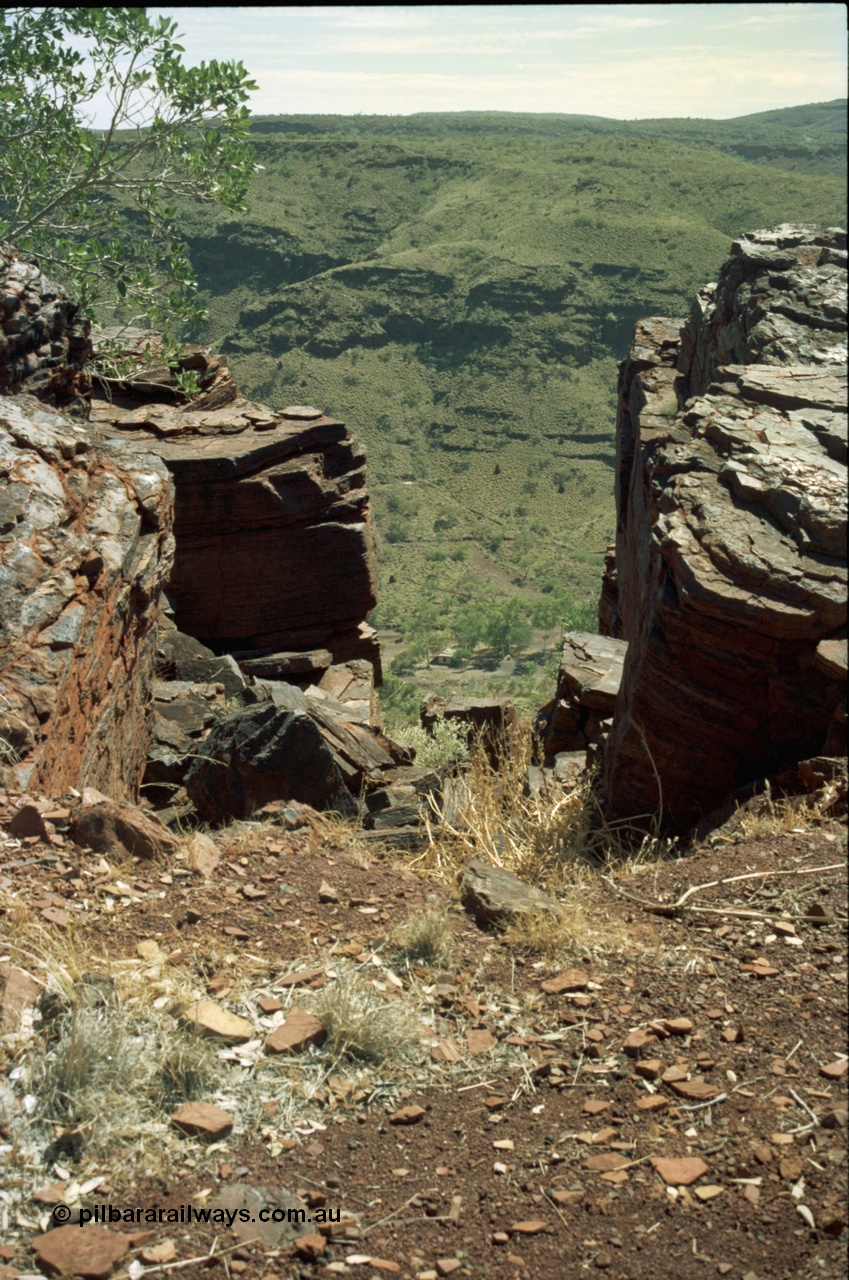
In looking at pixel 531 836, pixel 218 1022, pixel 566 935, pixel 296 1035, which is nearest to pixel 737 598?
pixel 531 836

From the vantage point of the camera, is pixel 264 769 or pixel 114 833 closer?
pixel 114 833

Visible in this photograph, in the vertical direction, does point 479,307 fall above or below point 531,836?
above

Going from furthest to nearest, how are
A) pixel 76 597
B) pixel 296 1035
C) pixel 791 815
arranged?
pixel 76 597 → pixel 791 815 → pixel 296 1035

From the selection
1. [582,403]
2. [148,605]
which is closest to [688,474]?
[148,605]

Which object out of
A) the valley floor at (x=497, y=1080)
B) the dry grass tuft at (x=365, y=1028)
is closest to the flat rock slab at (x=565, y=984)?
the valley floor at (x=497, y=1080)

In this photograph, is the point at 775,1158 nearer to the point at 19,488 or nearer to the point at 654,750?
the point at 654,750

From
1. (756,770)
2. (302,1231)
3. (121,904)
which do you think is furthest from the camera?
(756,770)

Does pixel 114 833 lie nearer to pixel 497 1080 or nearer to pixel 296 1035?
pixel 296 1035

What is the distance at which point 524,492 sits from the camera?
69.6 m

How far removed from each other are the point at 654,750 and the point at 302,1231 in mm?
4111

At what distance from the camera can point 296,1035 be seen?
367 cm

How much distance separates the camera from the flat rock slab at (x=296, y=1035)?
3627 mm

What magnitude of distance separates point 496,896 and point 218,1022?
1.41 meters

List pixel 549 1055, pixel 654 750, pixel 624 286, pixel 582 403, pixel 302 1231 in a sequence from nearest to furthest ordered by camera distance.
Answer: pixel 302 1231 < pixel 549 1055 < pixel 654 750 < pixel 582 403 < pixel 624 286
